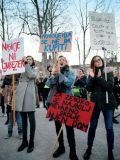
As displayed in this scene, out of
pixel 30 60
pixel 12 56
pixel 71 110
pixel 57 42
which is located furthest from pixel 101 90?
pixel 12 56

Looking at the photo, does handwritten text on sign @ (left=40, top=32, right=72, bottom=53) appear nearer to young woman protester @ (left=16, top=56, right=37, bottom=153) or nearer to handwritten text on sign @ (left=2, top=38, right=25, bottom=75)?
young woman protester @ (left=16, top=56, right=37, bottom=153)

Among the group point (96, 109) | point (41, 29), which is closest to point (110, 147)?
point (96, 109)

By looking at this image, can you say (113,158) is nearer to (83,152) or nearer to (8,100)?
(83,152)

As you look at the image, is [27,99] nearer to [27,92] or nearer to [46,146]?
[27,92]

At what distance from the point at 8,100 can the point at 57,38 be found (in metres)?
2.01

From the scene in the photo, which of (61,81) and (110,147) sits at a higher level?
(61,81)

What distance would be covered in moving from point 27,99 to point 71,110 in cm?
119

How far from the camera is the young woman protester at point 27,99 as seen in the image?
607 cm

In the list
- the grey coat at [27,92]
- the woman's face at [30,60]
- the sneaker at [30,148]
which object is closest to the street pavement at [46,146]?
the sneaker at [30,148]

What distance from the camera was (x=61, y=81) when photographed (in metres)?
5.32

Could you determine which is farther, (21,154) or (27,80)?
(27,80)

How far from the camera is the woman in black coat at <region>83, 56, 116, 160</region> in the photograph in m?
5.23

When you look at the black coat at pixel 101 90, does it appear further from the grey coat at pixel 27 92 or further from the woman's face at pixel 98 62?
the grey coat at pixel 27 92

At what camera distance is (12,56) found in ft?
23.8
